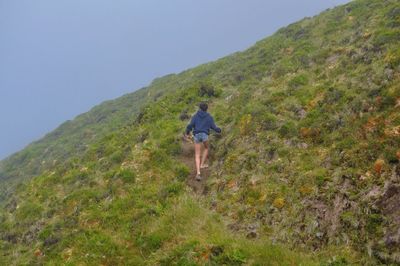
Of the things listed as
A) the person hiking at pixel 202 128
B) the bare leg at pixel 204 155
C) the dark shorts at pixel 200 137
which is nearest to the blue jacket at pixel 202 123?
the person hiking at pixel 202 128

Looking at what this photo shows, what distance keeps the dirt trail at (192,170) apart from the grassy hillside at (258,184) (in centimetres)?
26

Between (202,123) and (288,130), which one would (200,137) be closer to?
(202,123)

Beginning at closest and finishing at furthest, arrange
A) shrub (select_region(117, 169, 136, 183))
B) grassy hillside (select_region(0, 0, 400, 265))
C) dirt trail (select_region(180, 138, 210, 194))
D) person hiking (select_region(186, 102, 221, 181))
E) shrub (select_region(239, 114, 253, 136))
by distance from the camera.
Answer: grassy hillside (select_region(0, 0, 400, 265))
dirt trail (select_region(180, 138, 210, 194))
person hiking (select_region(186, 102, 221, 181))
shrub (select_region(117, 169, 136, 183))
shrub (select_region(239, 114, 253, 136))

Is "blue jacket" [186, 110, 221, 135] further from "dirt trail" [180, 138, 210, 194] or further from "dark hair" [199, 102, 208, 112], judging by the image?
"dirt trail" [180, 138, 210, 194]

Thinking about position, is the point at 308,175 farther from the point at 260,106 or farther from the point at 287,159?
the point at 260,106

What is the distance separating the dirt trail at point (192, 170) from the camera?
15.1 metres

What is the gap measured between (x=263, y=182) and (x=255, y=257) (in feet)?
11.7

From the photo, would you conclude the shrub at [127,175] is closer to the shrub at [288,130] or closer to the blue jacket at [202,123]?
the blue jacket at [202,123]

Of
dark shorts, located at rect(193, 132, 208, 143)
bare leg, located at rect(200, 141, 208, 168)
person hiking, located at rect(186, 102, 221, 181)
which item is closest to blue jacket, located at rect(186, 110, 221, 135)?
person hiking, located at rect(186, 102, 221, 181)

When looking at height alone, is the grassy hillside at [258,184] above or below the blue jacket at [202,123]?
below

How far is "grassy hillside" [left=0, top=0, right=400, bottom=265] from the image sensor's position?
10258 millimetres

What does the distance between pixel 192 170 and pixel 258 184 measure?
12.1 feet

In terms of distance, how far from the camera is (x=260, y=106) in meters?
17.9

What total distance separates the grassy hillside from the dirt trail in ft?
0.86
